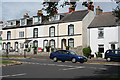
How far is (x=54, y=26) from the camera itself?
148 feet

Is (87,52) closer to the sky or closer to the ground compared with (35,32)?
closer to the ground

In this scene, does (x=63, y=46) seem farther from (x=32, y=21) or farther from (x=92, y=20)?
(x=32, y=21)

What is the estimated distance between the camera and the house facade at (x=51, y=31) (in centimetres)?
4203

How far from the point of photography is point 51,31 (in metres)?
45.7

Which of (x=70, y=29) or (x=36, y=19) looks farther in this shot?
(x=36, y=19)

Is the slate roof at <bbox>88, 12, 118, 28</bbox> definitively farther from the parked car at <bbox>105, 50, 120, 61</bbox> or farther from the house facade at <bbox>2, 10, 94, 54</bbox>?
the parked car at <bbox>105, 50, 120, 61</bbox>

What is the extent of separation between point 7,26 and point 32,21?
27.7 ft

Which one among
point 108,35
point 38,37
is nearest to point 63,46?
point 38,37

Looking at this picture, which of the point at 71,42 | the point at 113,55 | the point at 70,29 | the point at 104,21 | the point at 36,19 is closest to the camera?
the point at 113,55

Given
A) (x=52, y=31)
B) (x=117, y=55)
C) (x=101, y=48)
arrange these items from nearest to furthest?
(x=117, y=55) < (x=101, y=48) < (x=52, y=31)

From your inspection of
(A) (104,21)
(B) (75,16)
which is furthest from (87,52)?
(B) (75,16)

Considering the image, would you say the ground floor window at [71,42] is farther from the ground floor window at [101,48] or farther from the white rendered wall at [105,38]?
the ground floor window at [101,48]

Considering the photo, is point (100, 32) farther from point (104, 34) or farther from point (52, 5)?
point (52, 5)

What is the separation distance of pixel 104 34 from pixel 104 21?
3.19 meters
